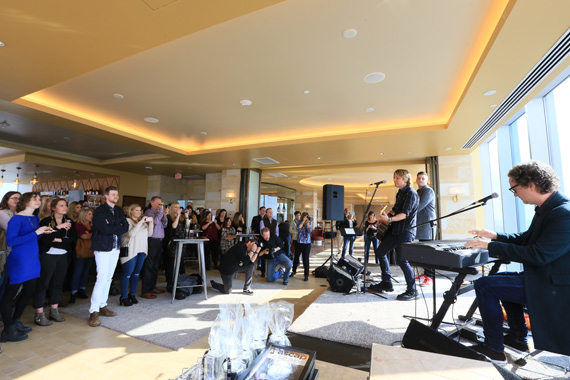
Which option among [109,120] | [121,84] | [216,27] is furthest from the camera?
[109,120]

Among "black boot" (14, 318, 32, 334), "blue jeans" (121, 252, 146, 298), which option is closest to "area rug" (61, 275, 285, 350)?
"blue jeans" (121, 252, 146, 298)

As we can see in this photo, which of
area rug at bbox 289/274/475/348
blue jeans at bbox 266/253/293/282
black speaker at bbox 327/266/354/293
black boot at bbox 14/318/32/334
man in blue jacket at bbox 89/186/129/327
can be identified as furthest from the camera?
blue jeans at bbox 266/253/293/282

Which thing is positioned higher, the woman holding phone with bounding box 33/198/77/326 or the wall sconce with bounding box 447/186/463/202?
the wall sconce with bounding box 447/186/463/202

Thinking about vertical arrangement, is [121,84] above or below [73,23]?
above

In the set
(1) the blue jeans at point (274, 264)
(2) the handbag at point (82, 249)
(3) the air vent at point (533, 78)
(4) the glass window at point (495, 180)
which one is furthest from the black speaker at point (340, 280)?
(4) the glass window at point (495, 180)

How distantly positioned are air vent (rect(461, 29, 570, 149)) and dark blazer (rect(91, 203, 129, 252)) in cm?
506

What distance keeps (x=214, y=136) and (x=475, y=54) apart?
5248 mm

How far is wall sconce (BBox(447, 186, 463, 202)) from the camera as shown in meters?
6.98

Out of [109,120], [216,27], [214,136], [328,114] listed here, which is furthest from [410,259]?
[109,120]

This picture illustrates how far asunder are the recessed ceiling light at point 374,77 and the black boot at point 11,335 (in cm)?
492

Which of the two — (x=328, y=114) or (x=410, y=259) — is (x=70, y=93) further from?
(x=410, y=259)

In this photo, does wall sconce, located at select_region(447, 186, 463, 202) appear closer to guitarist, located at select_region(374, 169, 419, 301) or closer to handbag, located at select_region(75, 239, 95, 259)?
guitarist, located at select_region(374, 169, 419, 301)

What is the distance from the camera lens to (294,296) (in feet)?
14.5

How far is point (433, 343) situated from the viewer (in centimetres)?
157
